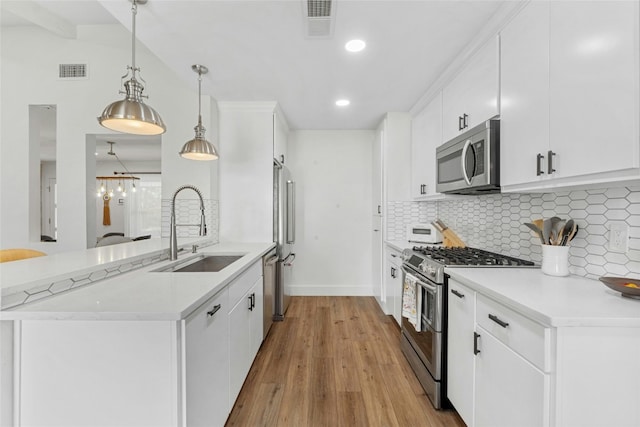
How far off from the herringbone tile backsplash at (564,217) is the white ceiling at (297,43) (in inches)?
47.1

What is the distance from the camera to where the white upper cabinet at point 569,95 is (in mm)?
1041

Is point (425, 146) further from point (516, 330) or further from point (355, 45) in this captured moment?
point (516, 330)

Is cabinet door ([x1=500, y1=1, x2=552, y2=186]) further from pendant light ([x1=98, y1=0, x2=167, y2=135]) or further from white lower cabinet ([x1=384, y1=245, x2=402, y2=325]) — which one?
pendant light ([x1=98, y1=0, x2=167, y2=135])

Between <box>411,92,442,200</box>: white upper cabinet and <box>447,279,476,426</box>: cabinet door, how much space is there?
1.40 metres

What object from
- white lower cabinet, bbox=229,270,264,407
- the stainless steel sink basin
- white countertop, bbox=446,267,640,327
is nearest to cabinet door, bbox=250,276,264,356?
white lower cabinet, bbox=229,270,264,407

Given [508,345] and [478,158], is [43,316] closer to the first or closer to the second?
[508,345]

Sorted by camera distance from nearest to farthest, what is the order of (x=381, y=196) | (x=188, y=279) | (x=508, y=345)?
(x=508, y=345), (x=188, y=279), (x=381, y=196)

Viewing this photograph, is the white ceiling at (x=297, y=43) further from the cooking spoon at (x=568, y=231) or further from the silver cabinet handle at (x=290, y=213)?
the cooking spoon at (x=568, y=231)

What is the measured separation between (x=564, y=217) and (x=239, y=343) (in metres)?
2.11

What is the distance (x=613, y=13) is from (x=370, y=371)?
2.41 meters

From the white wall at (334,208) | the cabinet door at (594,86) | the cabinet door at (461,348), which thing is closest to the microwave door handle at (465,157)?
the cabinet door at (594,86)

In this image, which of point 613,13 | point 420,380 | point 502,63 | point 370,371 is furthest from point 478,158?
point 370,371

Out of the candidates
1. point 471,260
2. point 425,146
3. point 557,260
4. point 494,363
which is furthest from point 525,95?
point 425,146

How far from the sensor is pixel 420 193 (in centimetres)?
312
